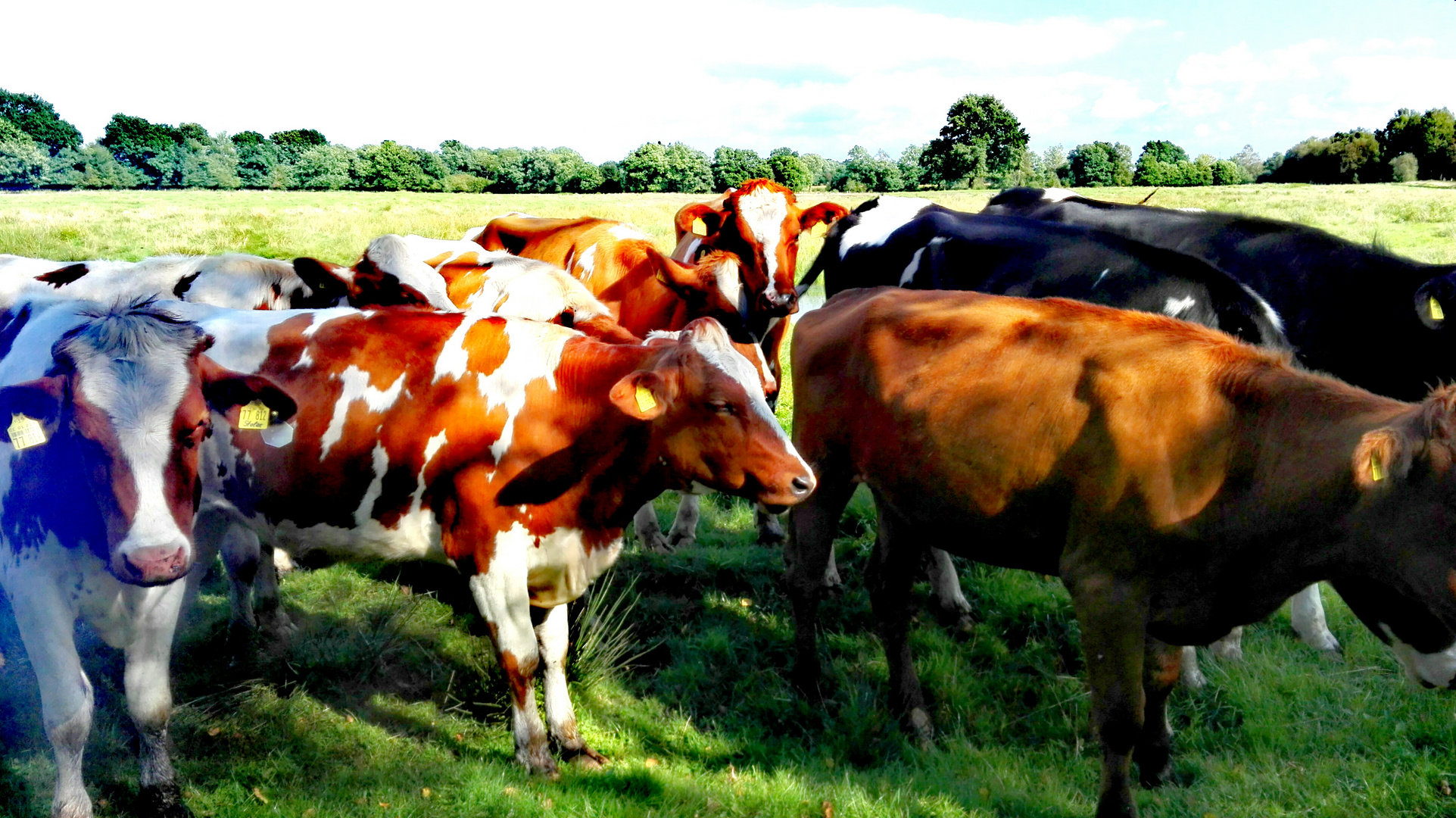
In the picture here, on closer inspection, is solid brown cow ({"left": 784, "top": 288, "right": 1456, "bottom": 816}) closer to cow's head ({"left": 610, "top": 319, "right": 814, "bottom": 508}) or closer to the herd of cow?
the herd of cow

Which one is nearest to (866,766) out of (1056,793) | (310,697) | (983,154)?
(1056,793)

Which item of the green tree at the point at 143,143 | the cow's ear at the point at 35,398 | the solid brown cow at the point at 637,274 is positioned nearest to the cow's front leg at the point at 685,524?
the solid brown cow at the point at 637,274

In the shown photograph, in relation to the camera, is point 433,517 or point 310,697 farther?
point 310,697

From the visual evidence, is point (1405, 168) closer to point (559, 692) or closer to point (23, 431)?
point (559, 692)

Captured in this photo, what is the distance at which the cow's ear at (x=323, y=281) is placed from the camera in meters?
7.25

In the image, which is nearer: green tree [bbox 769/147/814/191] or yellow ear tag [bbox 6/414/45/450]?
yellow ear tag [bbox 6/414/45/450]

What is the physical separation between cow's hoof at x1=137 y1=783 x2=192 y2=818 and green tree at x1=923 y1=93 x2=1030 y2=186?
69.8 metres

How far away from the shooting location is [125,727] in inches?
195

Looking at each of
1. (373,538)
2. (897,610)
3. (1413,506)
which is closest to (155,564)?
(373,538)

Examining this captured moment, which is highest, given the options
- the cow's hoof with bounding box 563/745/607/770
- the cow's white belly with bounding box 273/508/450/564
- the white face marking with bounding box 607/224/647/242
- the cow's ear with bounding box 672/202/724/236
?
the cow's ear with bounding box 672/202/724/236

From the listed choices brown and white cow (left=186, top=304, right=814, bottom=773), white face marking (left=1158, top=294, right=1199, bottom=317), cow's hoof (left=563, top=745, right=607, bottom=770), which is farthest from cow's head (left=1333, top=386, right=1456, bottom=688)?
cow's hoof (left=563, top=745, right=607, bottom=770)

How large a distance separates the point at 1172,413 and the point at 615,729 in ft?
10.7

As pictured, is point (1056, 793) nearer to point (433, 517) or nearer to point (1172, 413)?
point (1172, 413)

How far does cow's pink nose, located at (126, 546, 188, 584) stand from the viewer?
353 cm
